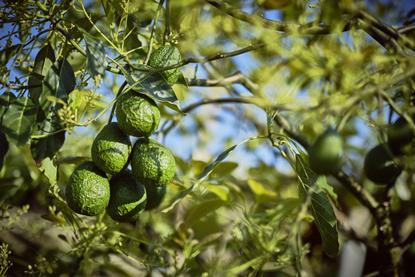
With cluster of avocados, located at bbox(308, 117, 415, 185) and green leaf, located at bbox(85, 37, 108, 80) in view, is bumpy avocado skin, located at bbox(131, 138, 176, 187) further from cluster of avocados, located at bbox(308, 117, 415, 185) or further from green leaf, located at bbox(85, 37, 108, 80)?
cluster of avocados, located at bbox(308, 117, 415, 185)

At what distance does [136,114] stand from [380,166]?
0.68 m

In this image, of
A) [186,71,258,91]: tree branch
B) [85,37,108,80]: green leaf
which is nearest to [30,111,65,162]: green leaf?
[85,37,108,80]: green leaf

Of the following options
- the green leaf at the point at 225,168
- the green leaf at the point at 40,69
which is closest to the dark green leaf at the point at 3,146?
the green leaf at the point at 40,69

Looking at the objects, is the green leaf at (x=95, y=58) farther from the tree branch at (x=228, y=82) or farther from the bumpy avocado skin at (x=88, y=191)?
the tree branch at (x=228, y=82)

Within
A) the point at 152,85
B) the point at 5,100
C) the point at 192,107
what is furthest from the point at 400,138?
the point at 192,107

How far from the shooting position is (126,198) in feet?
4.09

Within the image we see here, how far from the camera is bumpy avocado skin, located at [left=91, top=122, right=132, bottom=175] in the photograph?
1194mm

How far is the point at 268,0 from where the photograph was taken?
1415mm

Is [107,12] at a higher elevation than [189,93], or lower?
lower

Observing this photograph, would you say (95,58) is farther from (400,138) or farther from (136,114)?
(400,138)

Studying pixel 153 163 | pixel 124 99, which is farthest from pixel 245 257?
pixel 124 99

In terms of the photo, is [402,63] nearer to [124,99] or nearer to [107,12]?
[124,99]

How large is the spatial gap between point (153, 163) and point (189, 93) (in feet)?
2.53

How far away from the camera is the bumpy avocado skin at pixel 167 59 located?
117cm
